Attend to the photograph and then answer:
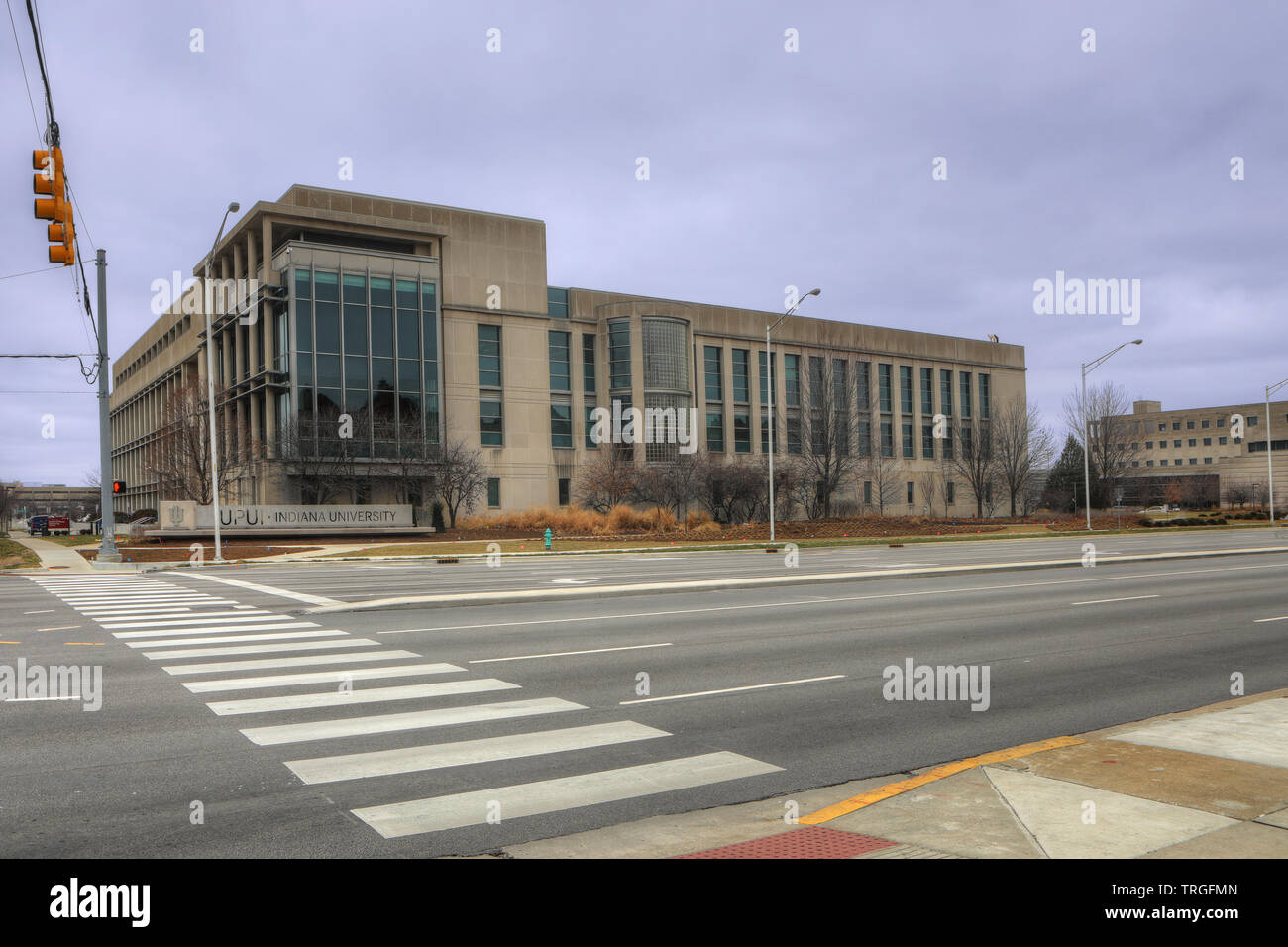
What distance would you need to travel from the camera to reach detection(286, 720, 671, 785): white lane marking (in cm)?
659

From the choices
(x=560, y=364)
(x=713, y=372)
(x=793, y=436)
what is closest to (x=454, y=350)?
(x=560, y=364)

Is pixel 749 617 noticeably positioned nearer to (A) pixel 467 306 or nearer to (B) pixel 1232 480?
(A) pixel 467 306

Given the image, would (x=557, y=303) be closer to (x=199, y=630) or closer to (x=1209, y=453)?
(x=199, y=630)

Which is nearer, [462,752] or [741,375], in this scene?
[462,752]

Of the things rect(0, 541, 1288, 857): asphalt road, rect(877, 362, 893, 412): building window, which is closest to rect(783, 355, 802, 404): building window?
rect(877, 362, 893, 412): building window

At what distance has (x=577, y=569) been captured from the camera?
2748cm

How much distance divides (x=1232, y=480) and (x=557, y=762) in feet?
383

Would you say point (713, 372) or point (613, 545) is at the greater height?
point (713, 372)

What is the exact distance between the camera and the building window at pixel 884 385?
87.1m

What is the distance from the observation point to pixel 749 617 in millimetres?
14938

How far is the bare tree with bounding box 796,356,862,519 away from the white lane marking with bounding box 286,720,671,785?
4987 cm

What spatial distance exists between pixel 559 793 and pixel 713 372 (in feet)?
236

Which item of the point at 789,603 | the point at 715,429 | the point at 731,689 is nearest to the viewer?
the point at 731,689
